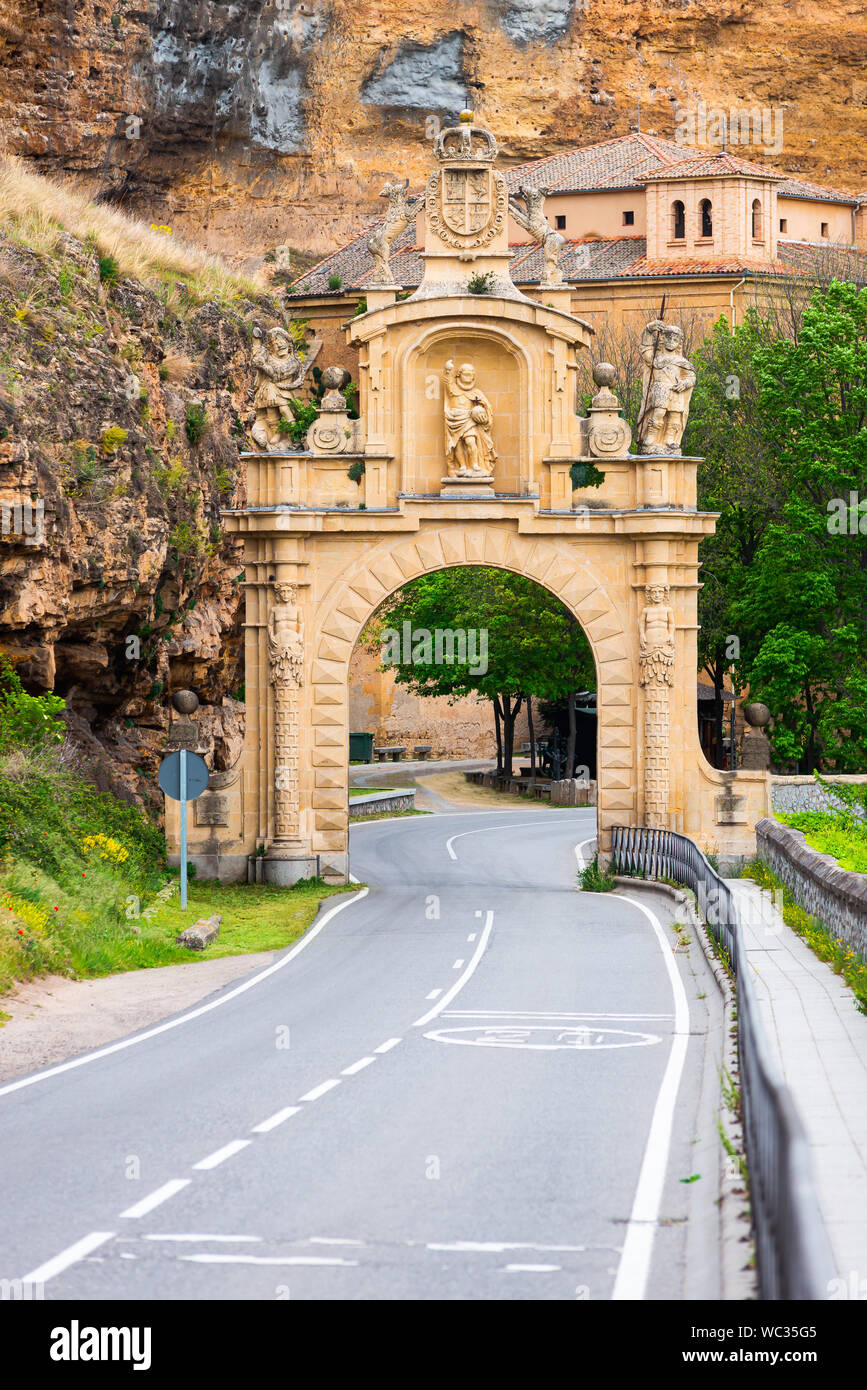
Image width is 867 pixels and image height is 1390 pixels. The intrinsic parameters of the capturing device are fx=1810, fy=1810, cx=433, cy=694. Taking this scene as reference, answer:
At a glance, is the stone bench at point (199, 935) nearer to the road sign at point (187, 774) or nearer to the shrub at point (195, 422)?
the road sign at point (187, 774)

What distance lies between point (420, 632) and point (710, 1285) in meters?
64.3

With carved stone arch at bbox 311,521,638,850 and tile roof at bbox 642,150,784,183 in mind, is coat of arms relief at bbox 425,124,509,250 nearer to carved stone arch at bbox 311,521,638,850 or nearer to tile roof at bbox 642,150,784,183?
carved stone arch at bbox 311,521,638,850

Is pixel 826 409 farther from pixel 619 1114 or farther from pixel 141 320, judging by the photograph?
pixel 619 1114

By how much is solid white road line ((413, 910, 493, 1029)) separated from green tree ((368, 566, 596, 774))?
1407 inches

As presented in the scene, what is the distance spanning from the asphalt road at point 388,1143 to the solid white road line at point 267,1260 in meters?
0.02

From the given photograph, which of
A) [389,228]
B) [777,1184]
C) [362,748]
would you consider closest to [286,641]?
[389,228]

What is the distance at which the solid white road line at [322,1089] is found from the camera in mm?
13688

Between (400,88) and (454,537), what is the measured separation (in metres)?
56.9

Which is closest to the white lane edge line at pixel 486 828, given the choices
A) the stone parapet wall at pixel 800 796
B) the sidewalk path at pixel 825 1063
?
the stone parapet wall at pixel 800 796

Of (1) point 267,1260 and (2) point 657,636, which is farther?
(2) point 657,636

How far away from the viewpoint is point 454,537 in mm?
33500

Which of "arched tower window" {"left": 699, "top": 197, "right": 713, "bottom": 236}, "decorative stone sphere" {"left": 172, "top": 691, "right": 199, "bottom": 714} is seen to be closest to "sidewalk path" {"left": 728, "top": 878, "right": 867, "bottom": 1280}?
"decorative stone sphere" {"left": 172, "top": 691, "right": 199, "bottom": 714}

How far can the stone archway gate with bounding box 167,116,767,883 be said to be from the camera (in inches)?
1300

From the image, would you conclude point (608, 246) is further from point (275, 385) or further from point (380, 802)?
point (275, 385)
